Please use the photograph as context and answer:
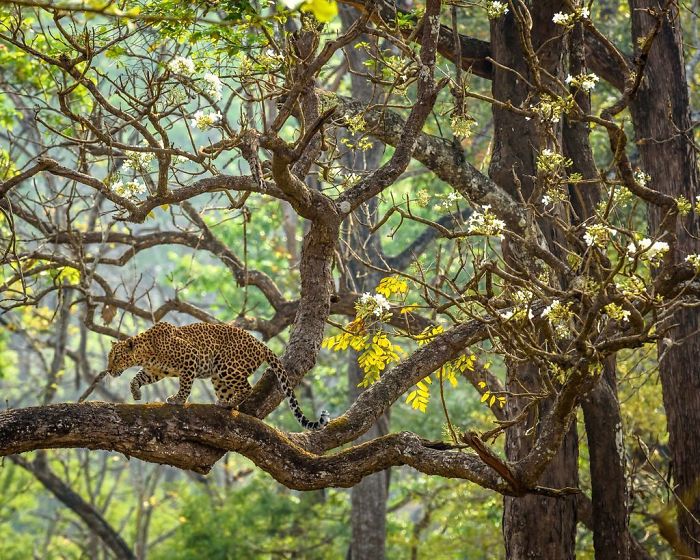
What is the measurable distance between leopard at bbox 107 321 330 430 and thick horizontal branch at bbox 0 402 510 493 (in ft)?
2.24

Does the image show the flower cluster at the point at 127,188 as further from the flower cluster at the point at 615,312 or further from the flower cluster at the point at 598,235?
the flower cluster at the point at 615,312

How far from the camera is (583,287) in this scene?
20.2 ft

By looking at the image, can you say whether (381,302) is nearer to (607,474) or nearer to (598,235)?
(598,235)

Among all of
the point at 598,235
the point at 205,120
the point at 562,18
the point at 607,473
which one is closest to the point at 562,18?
the point at 562,18

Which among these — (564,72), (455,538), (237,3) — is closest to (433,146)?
(564,72)

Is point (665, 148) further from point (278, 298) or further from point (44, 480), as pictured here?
point (44, 480)

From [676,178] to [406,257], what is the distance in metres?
6.38

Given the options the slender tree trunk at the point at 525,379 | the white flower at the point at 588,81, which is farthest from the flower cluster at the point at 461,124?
the white flower at the point at 588,81

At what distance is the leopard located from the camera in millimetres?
6617

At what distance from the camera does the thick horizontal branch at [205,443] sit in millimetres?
5203

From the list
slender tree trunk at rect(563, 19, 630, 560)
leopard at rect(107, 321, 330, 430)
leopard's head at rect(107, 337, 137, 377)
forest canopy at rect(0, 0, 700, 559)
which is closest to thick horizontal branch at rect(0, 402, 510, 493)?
forest canopy at rect(0, 0, 700, 559)

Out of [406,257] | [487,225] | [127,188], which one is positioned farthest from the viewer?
[406,257]

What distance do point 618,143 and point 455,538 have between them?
988 cm

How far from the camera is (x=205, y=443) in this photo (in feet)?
18.8
